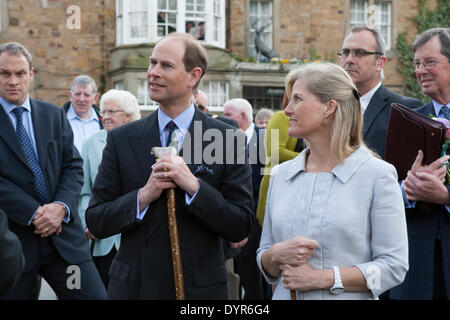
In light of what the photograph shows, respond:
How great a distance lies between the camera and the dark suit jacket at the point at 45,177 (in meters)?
4.66

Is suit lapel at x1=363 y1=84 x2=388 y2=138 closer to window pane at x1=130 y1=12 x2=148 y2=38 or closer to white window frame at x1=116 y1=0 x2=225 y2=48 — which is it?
white window frame at x1=116 y1=0 x2=225 y2=48

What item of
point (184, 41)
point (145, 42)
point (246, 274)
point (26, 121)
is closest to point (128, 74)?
point (145, 42)

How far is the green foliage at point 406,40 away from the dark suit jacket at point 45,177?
60.6 ft

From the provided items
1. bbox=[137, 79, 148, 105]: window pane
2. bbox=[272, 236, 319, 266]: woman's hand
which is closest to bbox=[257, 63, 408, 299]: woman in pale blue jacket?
bbox=[272, 236, 319, 266]: woman's hand

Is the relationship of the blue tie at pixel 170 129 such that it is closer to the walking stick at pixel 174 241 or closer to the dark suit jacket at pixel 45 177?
the walking stick at pixel 174 241

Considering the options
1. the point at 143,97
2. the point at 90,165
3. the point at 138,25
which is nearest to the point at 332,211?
the point at 90,165

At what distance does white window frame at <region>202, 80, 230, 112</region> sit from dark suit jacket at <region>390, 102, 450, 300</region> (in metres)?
15.7

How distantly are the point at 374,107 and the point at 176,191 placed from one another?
6.55 ft

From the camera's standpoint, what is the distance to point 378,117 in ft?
15.8

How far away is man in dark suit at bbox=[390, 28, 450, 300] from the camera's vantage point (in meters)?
4.04

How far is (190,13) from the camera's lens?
19.8 metres
